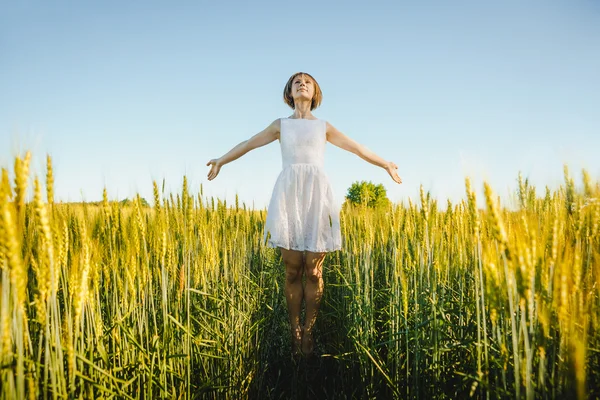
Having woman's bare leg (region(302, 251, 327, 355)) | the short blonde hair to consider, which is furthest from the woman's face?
woman's bare leg (region(302, 251, 327, 355))

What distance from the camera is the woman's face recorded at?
2.38 metres

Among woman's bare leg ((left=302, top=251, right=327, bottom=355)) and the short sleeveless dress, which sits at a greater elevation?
the short sleeveless dress

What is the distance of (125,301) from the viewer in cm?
124

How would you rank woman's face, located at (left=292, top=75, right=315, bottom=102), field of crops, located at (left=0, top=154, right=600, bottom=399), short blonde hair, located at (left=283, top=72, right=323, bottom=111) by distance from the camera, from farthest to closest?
short blonde hair, located at (left=283, top=72, right=323, bottom=111) < woman's face, located at (left=292, top=75, right=315, bottom=102) < field of crops, located at (left=0, top=154, right=600, bottom=399)

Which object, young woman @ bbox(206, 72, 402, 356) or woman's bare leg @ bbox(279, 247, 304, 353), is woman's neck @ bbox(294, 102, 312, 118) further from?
woman's bare leg @ bbox(279, 247, 304, 353)

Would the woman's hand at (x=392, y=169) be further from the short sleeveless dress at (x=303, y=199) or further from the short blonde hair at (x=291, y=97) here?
the short blonde hair at (x=291, y=97)

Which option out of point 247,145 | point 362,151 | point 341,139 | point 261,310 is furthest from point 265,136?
point 261,310

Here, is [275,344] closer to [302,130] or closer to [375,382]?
[375,382]

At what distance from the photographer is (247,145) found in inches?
97.6

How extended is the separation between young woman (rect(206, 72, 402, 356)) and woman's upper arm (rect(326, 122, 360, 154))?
11 millimetres

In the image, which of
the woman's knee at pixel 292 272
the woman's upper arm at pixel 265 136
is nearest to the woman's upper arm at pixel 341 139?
the woman's upper arm at pixel 265 136

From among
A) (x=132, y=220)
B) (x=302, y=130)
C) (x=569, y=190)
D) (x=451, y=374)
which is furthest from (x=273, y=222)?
(x=569, y=190)

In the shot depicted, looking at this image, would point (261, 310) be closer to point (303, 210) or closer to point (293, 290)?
point (293, 290)

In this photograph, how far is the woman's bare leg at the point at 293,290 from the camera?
88.0 inches
